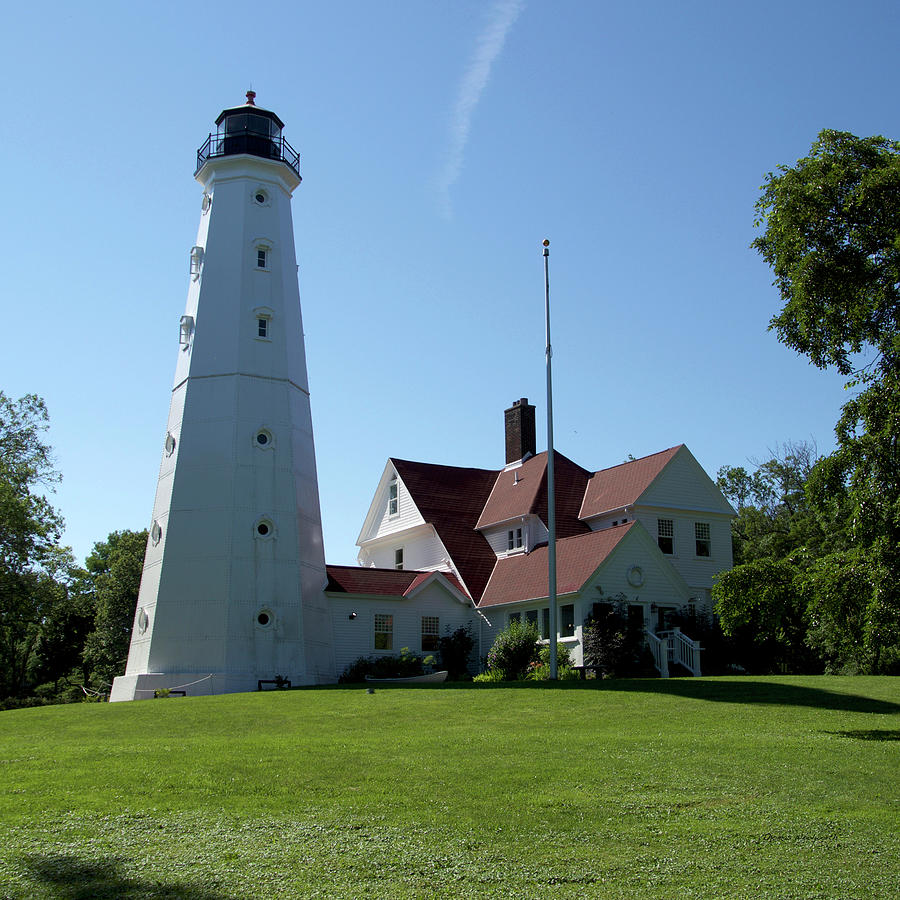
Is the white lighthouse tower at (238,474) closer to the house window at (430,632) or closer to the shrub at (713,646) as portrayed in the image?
the house window at (430,632)

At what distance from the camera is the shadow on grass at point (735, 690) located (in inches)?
734

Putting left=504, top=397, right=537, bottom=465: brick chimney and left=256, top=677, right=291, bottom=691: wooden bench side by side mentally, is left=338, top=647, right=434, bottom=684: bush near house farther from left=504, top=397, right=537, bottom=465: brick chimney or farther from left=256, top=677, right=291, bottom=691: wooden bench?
left=504, top=397, right=537, bottom=465: brick chimney

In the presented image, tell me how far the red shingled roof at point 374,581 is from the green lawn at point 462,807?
600 inches

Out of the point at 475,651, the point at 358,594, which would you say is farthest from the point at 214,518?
the point at 475,651

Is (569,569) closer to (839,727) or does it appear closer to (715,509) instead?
(715,509)

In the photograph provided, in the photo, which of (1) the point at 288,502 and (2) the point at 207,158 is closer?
(1) the point at 288,502

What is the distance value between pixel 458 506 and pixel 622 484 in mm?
6567

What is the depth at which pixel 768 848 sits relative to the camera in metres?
8.29

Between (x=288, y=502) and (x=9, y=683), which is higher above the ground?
(x=288, y=502)

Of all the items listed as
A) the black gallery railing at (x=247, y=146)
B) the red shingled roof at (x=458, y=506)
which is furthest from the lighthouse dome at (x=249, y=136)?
the red shingled roof at (x=458, y=506)

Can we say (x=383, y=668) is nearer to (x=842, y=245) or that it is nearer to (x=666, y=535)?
(x=666, y=535)

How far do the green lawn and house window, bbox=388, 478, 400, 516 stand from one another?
22.7 meters

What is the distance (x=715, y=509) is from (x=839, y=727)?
21.5 meters

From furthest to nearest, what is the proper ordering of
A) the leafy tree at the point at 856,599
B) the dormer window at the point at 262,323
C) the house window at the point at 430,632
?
1. the house window at the point at 430,632
2. the dormer window at the point at 262,323
3. the leafy tree at the point at 856,599
